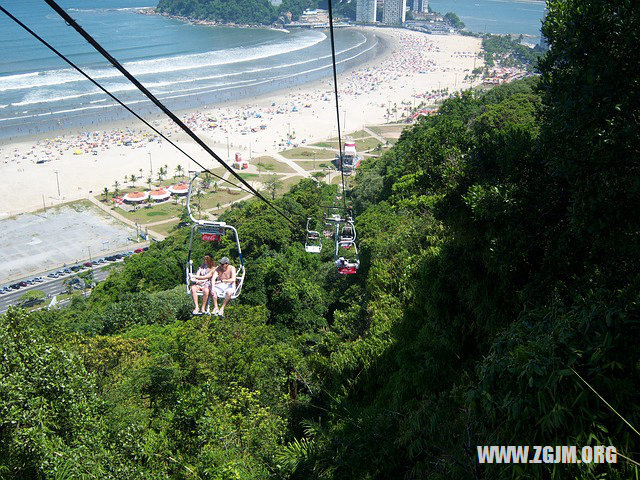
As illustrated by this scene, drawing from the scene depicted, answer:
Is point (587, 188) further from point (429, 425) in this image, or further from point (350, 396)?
point (350, 396)

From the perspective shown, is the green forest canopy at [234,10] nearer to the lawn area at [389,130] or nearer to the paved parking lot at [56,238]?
the lawn area at [389,130]

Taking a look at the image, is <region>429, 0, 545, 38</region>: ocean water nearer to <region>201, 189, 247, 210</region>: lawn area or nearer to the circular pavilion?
<region>201, 189, 247, 210</region>: lawn area

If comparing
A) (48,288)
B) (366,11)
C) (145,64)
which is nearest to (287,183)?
A: (48,288)

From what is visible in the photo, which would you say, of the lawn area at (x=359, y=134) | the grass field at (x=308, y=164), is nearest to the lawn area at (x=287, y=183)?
the grass field at (x=308, y=164)

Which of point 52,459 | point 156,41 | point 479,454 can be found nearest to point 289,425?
point 52,459

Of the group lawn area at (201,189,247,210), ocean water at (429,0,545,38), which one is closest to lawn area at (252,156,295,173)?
lawn area at (201,189,247,210)

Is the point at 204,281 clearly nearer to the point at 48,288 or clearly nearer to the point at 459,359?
the point at 459,359
